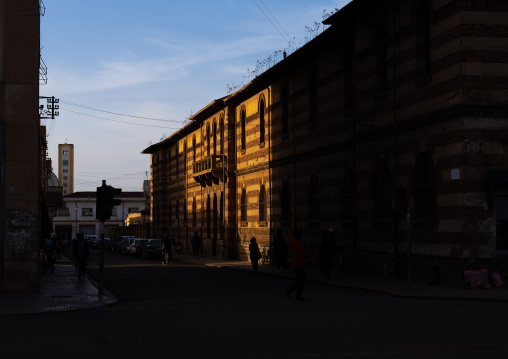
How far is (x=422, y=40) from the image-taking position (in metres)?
25.5

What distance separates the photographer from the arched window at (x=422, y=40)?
25.4m

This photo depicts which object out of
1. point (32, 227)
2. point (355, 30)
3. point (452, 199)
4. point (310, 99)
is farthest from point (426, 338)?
point (310, 99)

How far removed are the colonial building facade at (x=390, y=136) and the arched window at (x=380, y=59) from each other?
0.12 ft

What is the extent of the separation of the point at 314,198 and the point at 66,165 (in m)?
148

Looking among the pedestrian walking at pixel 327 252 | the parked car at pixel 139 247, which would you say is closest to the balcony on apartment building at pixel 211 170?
the parked car at pixel 139 247

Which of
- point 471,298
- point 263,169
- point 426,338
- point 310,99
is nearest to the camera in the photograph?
point 426,338

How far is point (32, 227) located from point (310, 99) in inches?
681

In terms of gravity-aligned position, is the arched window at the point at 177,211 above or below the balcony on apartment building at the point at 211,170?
below

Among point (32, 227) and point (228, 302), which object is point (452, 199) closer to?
point (228, 302)

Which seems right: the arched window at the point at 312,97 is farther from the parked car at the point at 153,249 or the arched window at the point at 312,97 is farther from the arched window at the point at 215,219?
the parked car at the point at 153,249

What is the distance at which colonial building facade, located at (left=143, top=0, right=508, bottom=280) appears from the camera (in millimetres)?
22625

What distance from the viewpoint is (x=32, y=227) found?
866 inches

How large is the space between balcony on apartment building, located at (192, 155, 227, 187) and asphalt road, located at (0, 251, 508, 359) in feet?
95.9

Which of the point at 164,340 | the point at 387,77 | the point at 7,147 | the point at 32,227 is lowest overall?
the point at 164,340
